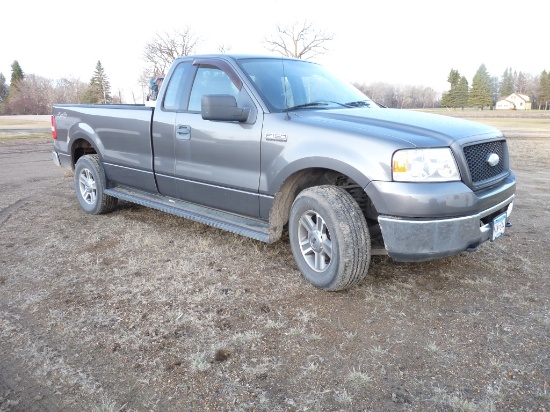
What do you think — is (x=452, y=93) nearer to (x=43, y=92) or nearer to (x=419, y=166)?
(x=43, y=92)

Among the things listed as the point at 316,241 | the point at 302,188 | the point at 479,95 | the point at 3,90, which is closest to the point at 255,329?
the point at 316,241

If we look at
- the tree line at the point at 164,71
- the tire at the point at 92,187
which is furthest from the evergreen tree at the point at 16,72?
the tire at the point at 92,187

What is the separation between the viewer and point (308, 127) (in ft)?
10.9

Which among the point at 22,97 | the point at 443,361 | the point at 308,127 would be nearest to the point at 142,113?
the point at 308,127

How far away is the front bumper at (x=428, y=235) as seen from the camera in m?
2.86

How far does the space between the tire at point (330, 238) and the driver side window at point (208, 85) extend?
1355mm

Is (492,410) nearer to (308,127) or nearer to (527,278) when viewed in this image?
(527,278)

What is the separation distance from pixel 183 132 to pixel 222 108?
32.6 inches

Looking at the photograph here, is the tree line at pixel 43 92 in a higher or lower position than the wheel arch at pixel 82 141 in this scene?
higher

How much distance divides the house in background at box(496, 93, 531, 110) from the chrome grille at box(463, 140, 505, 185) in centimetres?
11815

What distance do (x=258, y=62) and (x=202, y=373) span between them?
9.49 ft

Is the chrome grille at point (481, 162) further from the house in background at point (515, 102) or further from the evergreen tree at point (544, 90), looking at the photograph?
the house in background at point (515, 102)

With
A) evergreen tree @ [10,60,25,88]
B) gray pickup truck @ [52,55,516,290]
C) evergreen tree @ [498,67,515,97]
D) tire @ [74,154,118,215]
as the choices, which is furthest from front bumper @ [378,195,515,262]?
evergreen tree @ [498,67,515,97]

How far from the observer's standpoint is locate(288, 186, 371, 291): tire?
10.2 feet
